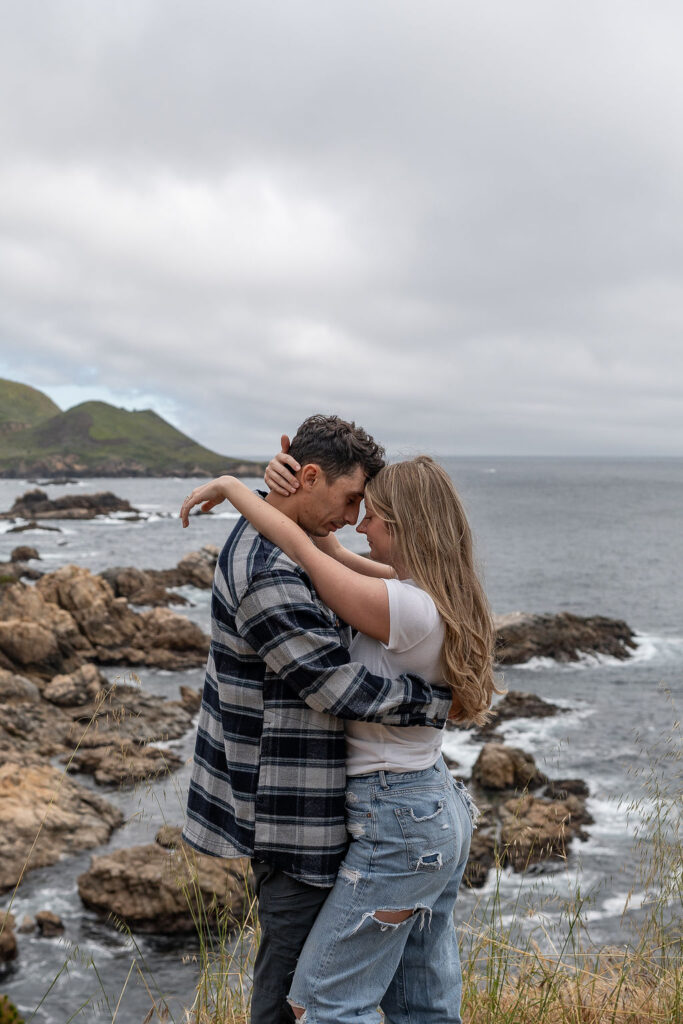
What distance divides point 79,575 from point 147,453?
15036cm

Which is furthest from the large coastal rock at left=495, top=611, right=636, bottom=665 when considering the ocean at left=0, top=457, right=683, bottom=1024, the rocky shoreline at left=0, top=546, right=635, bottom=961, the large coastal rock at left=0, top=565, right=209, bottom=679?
the large coastal rock at left=0, top=565, right=209, bottom=679

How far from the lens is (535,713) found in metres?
20.7

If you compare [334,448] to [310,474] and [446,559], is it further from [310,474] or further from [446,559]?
[446,559]

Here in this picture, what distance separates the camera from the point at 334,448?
2.84 meters

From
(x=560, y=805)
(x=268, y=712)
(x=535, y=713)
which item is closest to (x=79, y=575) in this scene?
(x=535, y=713)

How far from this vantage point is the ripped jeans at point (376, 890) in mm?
2463

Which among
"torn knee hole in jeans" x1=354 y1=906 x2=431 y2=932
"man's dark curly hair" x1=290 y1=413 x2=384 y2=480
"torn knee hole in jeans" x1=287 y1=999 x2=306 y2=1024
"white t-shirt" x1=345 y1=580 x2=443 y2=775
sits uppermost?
"man's dark curly hair" x1=290 y1=413 x2=384 y2=480

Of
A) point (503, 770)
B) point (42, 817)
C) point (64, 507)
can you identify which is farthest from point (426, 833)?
point (64, 507)

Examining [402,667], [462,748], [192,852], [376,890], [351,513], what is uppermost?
[351,513]

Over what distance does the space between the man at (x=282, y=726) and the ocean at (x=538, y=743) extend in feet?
2.29

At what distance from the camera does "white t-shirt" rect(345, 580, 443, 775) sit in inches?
101

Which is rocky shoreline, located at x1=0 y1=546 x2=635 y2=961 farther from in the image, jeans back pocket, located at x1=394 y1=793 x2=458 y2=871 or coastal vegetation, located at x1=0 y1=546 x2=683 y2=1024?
jeans back pocket, located at x1=394 y1=793 x2=458 y2=871

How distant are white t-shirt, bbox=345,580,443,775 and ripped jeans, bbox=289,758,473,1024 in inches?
1.8

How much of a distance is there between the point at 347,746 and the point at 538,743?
17.0 metres
